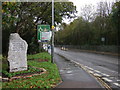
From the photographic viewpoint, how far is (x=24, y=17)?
16594 millimetres

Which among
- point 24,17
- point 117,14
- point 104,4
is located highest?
point 104,4

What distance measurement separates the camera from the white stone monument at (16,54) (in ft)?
29.6

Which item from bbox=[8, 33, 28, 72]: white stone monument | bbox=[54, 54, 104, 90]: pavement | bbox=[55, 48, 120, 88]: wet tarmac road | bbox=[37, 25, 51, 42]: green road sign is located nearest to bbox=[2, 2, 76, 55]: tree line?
bbox=[37, 25, 51, 42]: green road sign

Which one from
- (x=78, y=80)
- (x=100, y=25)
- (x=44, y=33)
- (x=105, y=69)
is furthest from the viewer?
(x=100, y=25)

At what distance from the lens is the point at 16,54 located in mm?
9219

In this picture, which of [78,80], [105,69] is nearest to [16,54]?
[78,80]

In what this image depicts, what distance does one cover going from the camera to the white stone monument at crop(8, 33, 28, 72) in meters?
9.02

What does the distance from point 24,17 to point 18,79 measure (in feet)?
33.9

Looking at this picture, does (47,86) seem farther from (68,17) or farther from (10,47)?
(68,17)

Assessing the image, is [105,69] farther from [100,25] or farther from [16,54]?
[100,25]

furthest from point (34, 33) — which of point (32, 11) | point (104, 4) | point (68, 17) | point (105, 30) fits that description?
point (104, 4)

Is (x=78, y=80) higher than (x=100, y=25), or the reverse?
(x=100, y=25)

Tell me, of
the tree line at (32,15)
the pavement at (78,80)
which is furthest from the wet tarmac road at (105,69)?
the tree line at (32,15)

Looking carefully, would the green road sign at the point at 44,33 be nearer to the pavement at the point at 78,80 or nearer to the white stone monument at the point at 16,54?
the white stone monument at the point at 16,54
